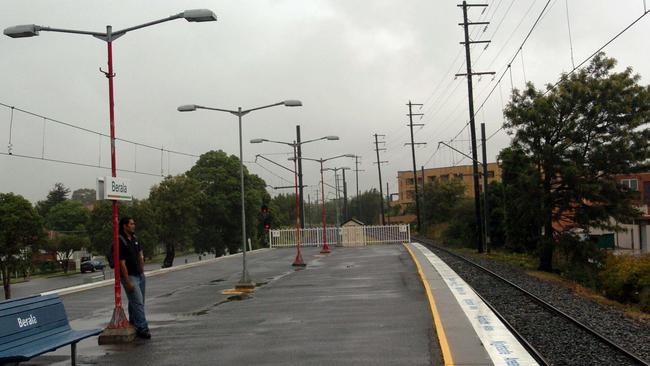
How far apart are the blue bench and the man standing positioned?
1341mm

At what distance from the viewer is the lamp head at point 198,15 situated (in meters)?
11.7

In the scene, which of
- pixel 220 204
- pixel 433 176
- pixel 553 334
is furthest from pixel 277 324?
pixel 433 176

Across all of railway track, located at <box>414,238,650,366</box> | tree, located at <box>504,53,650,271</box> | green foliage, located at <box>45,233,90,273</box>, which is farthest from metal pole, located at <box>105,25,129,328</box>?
green foliage, located at <box>45,233,90,273</box>

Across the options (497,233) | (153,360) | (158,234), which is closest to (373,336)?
(153,360)

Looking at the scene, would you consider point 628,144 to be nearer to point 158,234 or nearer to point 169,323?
point 169,323

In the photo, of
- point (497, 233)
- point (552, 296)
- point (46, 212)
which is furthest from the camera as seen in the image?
point (46, 212)

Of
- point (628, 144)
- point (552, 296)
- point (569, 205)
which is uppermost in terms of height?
point (628, 144)

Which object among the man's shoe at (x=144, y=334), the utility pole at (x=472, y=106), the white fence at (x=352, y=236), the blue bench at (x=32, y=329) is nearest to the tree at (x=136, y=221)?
the white fence at (x=352, y=236)

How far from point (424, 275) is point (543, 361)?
457 inches

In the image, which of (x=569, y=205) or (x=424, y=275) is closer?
(x=424, y=275)

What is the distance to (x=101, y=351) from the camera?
9.13m

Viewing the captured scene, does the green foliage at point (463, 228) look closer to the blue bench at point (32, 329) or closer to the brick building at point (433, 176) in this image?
the blue bench at point (32, 329)

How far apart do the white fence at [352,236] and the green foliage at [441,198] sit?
2710 cm

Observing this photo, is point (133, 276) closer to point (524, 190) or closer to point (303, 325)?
point (303, 325)
